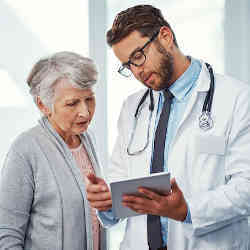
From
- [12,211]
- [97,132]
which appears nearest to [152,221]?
[12,211]

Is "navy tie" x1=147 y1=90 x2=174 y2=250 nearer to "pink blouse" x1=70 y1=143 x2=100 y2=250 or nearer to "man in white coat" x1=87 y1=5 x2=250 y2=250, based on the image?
"man in white coat" x1=87 y1=5 x2=250 y2=250

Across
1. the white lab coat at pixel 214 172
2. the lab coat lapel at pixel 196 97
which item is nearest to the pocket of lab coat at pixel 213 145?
the white lab coat at pixel 214 172

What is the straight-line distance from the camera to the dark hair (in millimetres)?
1530

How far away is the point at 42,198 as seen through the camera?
4.74 ft

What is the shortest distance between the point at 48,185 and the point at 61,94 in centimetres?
37

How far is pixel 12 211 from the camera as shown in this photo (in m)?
1.39

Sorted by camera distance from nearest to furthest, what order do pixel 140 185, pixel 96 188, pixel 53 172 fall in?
pixel 140 185 → pixel 96 188 → pixel 53 172

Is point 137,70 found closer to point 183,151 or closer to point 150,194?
point 183,151

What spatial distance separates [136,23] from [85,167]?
0.64 m

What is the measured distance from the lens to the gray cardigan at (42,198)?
1.39 metres

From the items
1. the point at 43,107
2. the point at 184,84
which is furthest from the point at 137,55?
the point at 43,107

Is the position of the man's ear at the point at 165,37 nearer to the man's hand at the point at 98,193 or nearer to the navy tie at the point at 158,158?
the navy tie at the point at 158,158

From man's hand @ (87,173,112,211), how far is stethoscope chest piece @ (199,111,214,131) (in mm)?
427

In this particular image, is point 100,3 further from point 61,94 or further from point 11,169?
point 11,169
